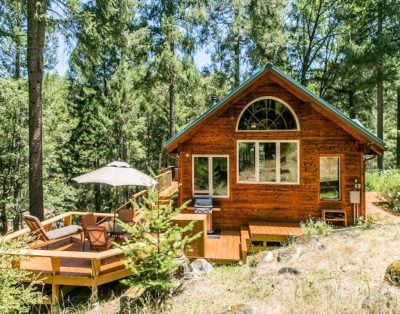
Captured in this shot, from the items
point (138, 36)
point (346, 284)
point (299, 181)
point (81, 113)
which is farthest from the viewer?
point (81, 113)

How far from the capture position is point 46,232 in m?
8.58

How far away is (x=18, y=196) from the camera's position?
19.3 m

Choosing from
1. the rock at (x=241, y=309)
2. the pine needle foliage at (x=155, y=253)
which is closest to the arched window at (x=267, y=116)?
the pine needle foliage at (x=155, y=253)

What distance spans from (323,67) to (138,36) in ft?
49.4

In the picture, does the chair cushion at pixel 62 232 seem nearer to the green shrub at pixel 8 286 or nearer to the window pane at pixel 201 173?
the green shrub at pixel 8 286

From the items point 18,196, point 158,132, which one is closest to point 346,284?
point 18,196

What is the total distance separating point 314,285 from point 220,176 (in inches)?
258

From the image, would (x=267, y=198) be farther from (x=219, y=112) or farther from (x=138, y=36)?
(x=138, y=36)

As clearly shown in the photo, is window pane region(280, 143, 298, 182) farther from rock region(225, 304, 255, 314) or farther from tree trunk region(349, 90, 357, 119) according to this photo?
tree trunk region(349, 90, 357, 119)

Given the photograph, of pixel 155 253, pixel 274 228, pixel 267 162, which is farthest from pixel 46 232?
pixel 267 162

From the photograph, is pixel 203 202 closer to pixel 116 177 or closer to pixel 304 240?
pixel 116 177

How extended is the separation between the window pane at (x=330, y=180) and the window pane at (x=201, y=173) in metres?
3.70

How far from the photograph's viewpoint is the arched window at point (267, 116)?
36.5 ft

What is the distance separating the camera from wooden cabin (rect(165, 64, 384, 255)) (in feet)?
35.4
